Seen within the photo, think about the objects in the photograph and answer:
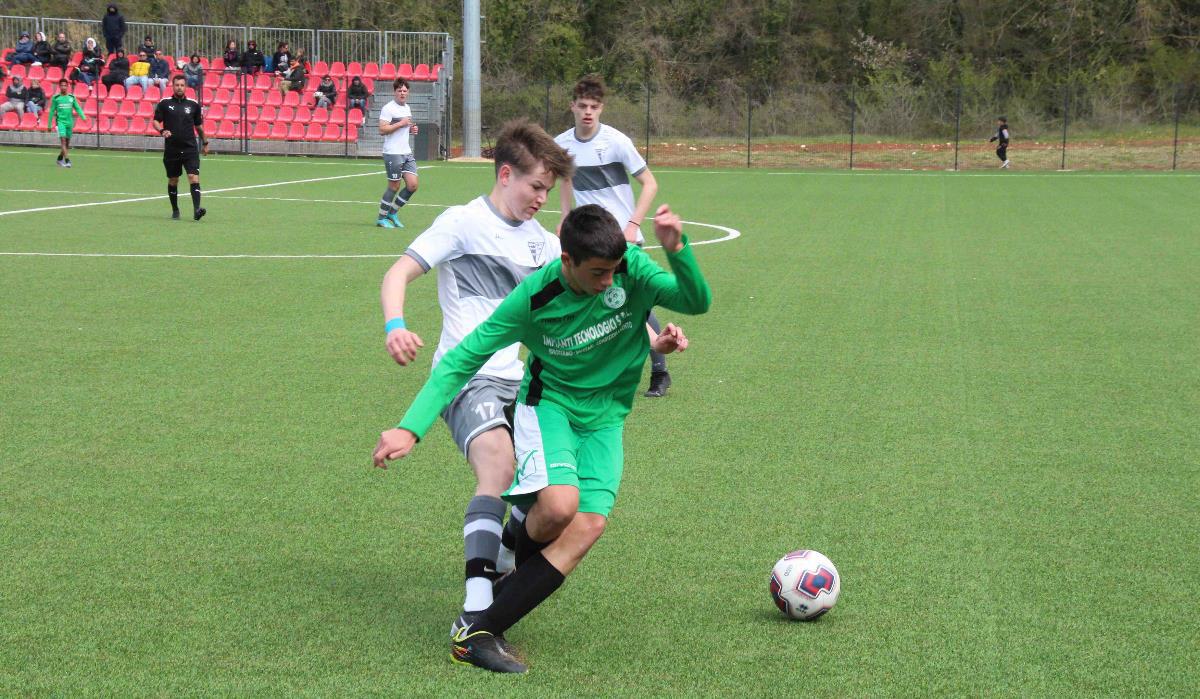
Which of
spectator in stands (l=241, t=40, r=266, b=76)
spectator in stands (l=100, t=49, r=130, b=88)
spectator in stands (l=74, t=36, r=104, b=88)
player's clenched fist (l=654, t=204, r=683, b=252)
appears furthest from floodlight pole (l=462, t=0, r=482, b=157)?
player's clenched fist (l=654, t=204, r=683, b=252)

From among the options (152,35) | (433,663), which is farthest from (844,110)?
(433,663)

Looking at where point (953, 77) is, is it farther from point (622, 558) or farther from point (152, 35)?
point (622, 558)

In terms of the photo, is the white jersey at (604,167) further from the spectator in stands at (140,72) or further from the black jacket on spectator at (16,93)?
the black jacket on spectator at (16,93)

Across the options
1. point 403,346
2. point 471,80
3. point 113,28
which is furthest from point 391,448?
point 113,28

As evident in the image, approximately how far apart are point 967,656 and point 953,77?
4952 centimetres

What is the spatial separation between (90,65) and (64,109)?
28.6 feet

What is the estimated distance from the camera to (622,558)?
5.12 meters

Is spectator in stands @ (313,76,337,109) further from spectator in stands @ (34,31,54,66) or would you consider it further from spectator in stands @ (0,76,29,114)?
spectator in stands @ (34,31,54,66)

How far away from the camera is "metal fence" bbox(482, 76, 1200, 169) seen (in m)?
40.7

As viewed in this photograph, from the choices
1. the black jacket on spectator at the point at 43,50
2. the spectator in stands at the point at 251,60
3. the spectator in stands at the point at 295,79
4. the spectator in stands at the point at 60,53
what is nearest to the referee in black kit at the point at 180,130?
the spectator in stands at the point at 295,79

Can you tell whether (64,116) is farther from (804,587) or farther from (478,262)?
(804,587)

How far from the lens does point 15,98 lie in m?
37.4

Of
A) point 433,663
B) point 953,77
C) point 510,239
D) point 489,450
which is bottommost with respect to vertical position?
point 433,663

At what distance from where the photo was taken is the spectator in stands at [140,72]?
3747 cm
